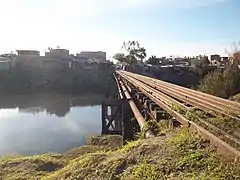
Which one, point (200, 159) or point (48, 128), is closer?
point (200, 159)

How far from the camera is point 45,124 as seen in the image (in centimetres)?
2266

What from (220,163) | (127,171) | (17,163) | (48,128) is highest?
(220,163)

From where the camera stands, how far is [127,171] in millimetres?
3760

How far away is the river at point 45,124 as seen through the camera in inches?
642

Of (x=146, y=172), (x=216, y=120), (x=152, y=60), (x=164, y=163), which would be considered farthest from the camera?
(x=152, y=60)

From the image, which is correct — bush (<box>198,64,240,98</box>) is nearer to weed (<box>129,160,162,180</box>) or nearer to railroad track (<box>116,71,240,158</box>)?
railroad track (<box>116,71,240,158</box>)

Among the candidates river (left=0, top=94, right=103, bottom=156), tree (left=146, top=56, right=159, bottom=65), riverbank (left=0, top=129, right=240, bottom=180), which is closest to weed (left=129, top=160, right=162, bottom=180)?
riverbank (left=0, top=129, right=240, bottom=180)

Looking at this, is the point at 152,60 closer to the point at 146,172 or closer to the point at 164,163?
the point at 164,163

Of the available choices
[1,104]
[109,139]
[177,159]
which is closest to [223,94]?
[109,139]

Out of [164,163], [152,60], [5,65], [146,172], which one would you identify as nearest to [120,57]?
[152,60]

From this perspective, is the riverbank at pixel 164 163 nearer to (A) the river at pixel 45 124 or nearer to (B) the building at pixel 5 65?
(A) the river at pixel 45 124

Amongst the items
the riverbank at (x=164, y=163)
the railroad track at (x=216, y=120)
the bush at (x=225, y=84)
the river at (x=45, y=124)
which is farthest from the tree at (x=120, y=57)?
the riverbank at (x=164, y=163)

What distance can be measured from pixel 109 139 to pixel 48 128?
9.66 m

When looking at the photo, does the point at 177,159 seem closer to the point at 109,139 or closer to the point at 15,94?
the point at 109,139
